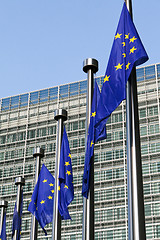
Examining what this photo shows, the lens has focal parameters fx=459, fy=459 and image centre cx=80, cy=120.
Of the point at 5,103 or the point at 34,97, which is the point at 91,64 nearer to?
the point at 34,97

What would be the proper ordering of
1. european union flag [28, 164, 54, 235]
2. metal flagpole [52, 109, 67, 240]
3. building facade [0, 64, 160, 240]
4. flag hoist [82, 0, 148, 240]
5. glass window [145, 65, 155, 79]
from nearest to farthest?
flag hoist [82, 0, 148, 240]
metal flagpole [52, 109, 67, 240]
european union flag [28, 164, 54, 235]
building facade [0, 64, 160, 240]
glass window [145, 65, 155, 79]

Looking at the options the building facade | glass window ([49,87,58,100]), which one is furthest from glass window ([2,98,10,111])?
glass window ([49,87,58,100])

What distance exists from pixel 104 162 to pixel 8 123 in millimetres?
20633

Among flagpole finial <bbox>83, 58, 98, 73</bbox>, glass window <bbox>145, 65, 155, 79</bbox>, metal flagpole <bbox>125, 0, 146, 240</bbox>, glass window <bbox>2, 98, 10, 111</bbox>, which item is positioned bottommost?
metal flagpole <bbox>125, 0, 146, 240</bbox>

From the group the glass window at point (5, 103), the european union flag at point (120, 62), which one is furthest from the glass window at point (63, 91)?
the european union flag at point (120, 62)

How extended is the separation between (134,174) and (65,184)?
6.10m

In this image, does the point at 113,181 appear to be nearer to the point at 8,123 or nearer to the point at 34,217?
the point at 8,123

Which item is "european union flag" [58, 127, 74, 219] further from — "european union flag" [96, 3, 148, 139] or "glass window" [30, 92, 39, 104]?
"glass window" [30, 92, 39, 104]

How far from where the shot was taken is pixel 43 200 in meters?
15.0

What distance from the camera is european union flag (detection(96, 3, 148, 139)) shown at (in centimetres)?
807

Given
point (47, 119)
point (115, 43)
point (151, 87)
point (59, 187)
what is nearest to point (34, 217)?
point (59, 187)

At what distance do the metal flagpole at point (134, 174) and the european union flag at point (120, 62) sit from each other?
25 cm

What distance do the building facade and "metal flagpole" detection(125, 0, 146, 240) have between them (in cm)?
5201

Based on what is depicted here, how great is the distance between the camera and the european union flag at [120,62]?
8070mm
